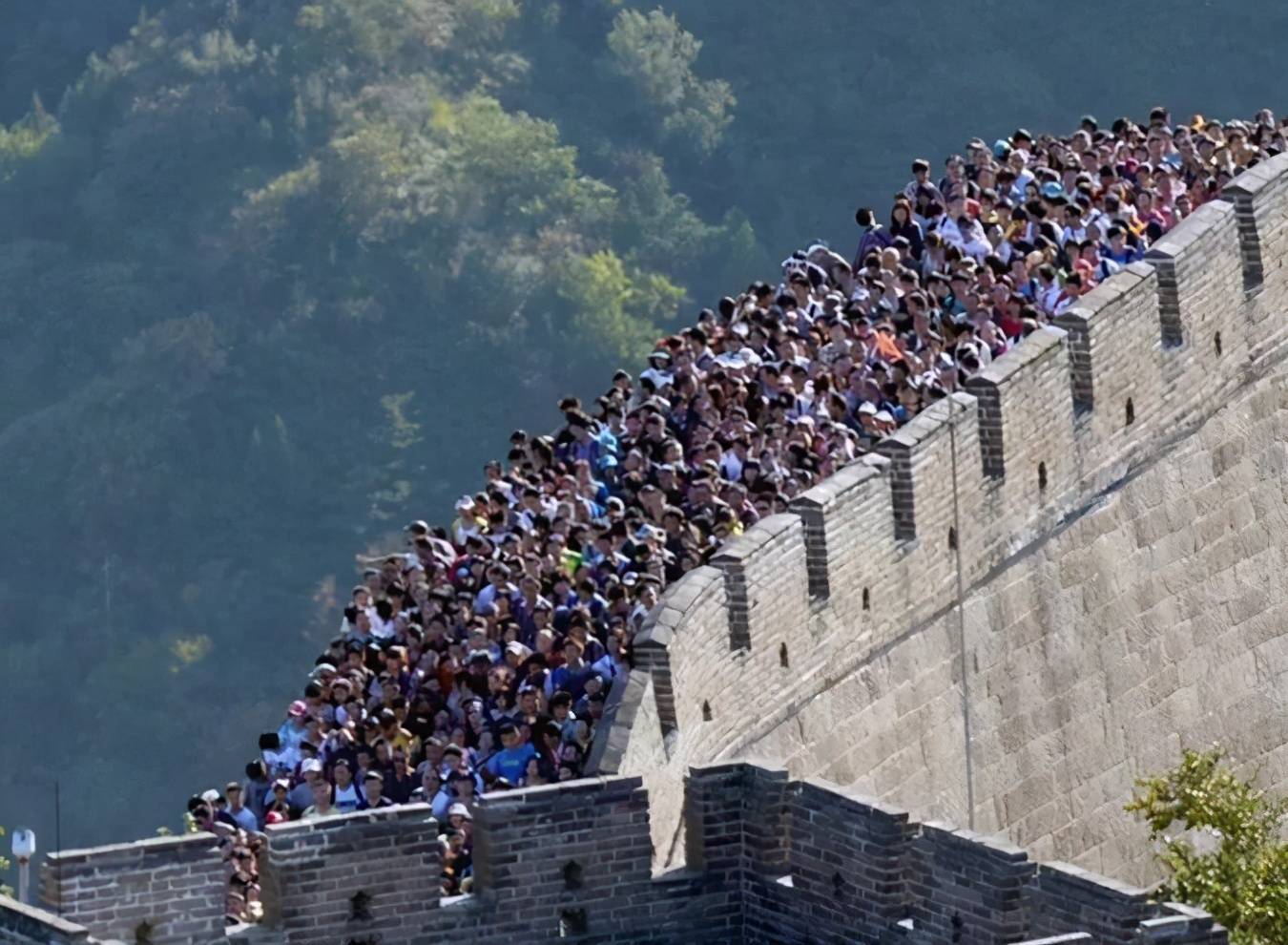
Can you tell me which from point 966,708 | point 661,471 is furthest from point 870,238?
point 661,471

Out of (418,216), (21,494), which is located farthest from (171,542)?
(418,216)

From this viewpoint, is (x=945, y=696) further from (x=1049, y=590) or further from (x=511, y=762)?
(x=511, y=762)

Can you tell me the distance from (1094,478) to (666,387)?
3.53m

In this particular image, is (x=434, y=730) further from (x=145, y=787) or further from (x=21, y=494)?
(x=21, y=494)

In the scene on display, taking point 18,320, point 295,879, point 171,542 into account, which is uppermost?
point 18,320

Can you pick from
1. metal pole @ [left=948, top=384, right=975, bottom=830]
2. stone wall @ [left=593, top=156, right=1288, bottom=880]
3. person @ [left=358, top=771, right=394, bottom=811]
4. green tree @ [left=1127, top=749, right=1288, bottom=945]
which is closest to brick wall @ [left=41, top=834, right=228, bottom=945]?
person @ [left=358, top=771, right=394, bottom=811]

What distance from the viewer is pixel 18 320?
13350cm

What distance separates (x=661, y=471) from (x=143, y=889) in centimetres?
929

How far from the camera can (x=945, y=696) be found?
108 ft

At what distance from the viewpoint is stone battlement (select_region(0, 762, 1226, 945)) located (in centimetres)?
2269

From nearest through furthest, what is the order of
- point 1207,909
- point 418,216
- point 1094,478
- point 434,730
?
point 1207,909
point 434,730
point 1094,478
point 418,216

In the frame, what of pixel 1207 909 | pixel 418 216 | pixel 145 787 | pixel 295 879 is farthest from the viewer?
pixel 418 216

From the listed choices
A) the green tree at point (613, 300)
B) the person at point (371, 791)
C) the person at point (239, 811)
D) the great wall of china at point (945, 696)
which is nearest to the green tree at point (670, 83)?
the green tree at point (613, 300)

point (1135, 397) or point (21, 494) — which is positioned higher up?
point (21, 494)
